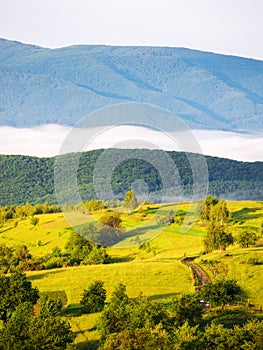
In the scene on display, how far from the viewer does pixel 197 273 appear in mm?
80188

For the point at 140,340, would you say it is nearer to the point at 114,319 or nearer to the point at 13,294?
the point at 114,319

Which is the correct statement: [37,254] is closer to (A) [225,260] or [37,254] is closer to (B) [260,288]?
(A) [225,260]

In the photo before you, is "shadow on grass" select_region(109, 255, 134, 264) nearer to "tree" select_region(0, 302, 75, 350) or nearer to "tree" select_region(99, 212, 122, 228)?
"tree" select_region(99, 212, 122, 228)

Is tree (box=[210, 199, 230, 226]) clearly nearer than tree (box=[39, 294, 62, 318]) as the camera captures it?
No

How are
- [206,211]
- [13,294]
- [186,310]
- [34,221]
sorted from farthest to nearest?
1. [34,221]
2. [206,211]
3. [13,294]
4. [186,310]

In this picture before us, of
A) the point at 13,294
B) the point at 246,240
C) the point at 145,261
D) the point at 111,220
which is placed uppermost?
the point at 111,220

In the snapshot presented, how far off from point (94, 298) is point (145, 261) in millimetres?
26889

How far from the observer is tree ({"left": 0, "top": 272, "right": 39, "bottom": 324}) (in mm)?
63031

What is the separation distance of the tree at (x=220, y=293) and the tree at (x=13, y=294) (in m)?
18.9

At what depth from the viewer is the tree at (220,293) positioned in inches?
2455

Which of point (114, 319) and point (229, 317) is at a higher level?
point (114, 319)

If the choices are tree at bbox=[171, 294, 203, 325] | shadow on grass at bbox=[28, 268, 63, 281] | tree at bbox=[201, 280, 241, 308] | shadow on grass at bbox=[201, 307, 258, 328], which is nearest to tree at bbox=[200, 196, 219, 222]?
shadow on grass at bbox=[28, 268, 63, 281]

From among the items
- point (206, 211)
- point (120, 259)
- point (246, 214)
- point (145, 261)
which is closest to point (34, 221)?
point (206, 211)

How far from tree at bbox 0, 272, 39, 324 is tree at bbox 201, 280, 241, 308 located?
1886 centimetres
